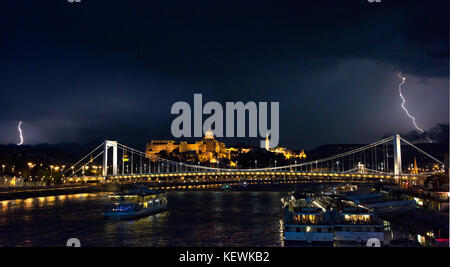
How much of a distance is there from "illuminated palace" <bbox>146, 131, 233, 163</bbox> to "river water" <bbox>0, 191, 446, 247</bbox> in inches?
2526

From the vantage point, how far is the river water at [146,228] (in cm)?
1306

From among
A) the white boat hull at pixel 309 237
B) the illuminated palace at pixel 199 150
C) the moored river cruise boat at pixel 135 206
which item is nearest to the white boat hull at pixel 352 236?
the white boat hull at pixel 309 237

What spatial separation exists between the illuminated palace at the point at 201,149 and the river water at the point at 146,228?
64157 mm

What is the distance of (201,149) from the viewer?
90.3 meters

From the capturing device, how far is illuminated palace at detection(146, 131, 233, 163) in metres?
86.9

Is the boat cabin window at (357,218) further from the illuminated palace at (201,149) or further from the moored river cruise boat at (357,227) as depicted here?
the illuminated palace at (201,149)

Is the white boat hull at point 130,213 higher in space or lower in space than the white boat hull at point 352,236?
lower

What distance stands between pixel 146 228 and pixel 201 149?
73.7 metres

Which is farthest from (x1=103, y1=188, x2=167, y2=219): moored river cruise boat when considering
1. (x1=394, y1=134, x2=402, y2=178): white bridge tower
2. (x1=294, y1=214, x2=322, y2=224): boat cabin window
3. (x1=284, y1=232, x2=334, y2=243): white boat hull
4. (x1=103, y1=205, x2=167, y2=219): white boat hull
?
(x1=394, y1=134, x2=402, y2=178): white bridge tower

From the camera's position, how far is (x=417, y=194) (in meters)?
25.2

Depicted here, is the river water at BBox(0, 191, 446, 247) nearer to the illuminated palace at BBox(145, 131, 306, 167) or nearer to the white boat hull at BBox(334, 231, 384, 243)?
the white boat hull at BBox(334, 231, 384, 243)
